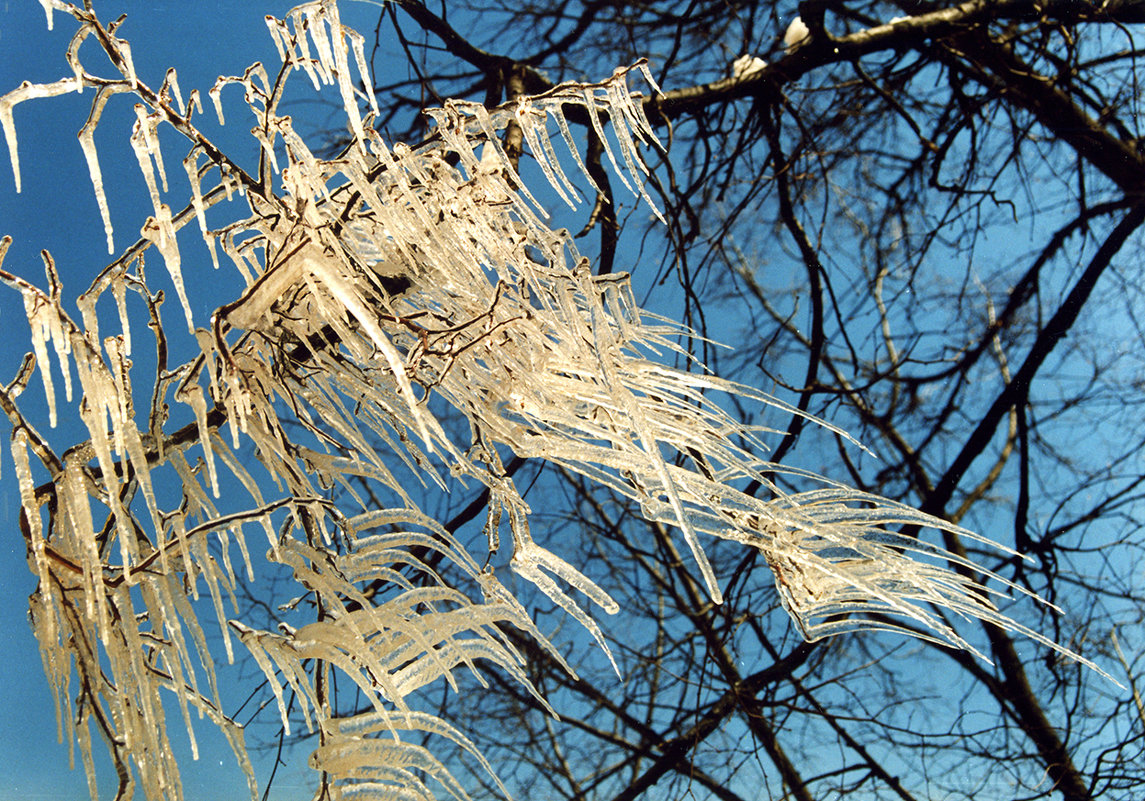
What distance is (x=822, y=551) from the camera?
0.55m

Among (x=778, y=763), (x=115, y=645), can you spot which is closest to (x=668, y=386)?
(x=115, y=645)

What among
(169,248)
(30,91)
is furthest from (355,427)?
Result: (30,91)

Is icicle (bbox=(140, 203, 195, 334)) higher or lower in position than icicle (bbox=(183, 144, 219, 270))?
lower

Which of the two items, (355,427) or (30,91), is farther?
(355,427)

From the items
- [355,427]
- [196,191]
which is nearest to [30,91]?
[196,191]

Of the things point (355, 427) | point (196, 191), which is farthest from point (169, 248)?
point (355, 427)

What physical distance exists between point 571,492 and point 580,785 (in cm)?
78

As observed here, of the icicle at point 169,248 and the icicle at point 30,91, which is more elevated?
the icicle at point 30,91

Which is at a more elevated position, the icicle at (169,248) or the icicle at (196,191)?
the icicle at (196,191)

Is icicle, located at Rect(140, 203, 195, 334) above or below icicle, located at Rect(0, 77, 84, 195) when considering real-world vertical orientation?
below

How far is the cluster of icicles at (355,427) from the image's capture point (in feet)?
1.44

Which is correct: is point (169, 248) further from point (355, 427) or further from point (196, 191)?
point (355, 427)

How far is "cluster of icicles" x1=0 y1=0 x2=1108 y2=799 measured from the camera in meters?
0.44

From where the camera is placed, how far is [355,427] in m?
0.53
